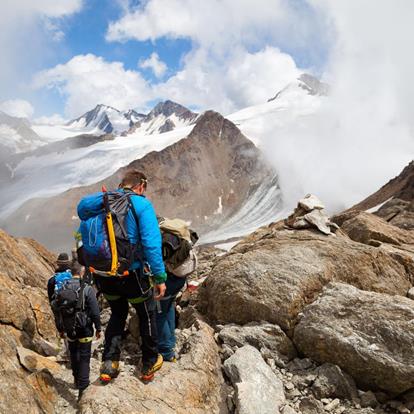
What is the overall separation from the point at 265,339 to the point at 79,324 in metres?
3.48

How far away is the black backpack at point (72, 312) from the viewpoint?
238 inches

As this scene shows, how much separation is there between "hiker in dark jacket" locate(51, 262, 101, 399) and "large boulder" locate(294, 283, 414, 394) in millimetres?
3770

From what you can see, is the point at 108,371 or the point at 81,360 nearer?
the point at 108,371

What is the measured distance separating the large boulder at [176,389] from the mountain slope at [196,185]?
128m

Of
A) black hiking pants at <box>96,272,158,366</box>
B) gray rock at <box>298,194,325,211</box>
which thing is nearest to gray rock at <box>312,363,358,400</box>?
black hiking pants at <box>96,272,158,366</box>

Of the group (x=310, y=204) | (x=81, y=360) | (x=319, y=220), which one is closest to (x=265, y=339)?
(x=81, y=360)

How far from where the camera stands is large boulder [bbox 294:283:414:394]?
6508mm

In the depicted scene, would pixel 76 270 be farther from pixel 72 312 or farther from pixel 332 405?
pixel 332 405

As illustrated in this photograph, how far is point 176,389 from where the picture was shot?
5.92 m

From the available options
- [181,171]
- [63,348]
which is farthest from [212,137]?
[63,348]

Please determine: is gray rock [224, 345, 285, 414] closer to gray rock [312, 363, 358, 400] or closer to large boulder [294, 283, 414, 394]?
gray rock [312, 363, 358, 400]

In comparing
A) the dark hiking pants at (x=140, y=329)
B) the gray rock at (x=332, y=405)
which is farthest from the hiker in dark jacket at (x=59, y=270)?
the gray rock at (x=332, y=405)

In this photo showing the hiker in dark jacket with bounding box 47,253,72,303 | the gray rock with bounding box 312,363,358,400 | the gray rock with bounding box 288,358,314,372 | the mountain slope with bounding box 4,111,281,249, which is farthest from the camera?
the mountain slope with bounding box 4,111,281,249

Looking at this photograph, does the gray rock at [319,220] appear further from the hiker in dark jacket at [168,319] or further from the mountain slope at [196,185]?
the mountain slope at [196,185]
